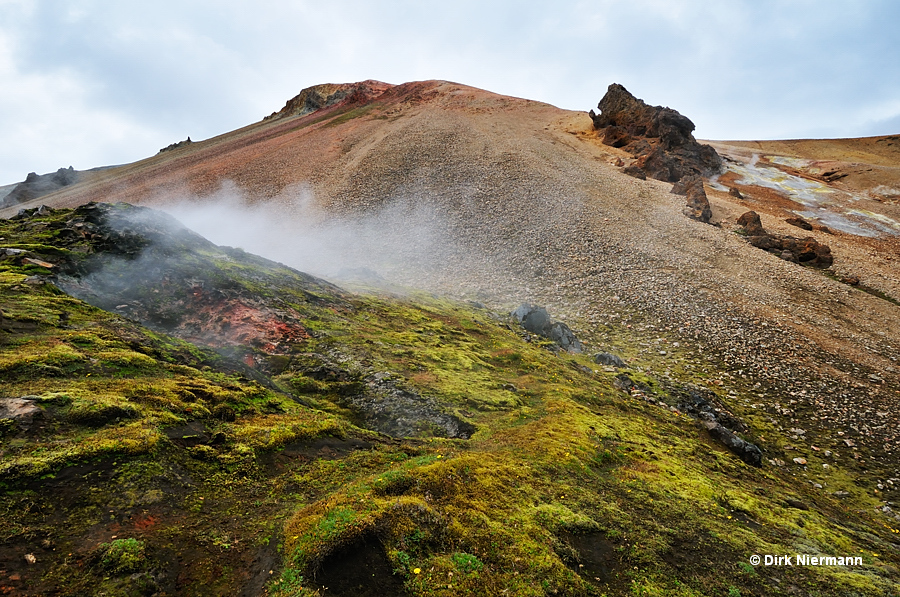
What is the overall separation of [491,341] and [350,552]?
15524 mm

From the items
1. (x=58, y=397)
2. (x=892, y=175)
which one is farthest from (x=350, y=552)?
(x=892, y=175)

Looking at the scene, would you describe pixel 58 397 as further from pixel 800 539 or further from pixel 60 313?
pixel 800 539

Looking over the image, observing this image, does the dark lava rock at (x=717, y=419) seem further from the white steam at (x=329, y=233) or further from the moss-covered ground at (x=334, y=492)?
the white steam at (x=329, y=233)

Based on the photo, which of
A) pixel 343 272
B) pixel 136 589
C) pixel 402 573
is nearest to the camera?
pixel 136 589

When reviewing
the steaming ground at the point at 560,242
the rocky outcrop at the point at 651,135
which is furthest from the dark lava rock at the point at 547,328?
the rocky outcrop at the point at 651,135

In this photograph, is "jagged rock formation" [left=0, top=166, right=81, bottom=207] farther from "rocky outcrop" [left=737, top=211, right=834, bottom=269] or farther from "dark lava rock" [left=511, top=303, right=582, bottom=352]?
"rocky outcrop" [left=737, top=211, right=834, bottom=269]

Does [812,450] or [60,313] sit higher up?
[60,313]

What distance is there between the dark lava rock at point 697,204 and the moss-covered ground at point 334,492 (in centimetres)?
3370

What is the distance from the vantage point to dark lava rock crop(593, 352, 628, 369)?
21453 millimetres

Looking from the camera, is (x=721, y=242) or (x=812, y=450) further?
(x=721, y=242)

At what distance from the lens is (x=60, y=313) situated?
1172 centimetres

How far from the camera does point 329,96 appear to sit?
103 meters

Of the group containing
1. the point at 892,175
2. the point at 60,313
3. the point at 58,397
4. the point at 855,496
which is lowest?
the point at 855,496

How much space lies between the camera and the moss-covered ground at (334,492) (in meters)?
5.95
